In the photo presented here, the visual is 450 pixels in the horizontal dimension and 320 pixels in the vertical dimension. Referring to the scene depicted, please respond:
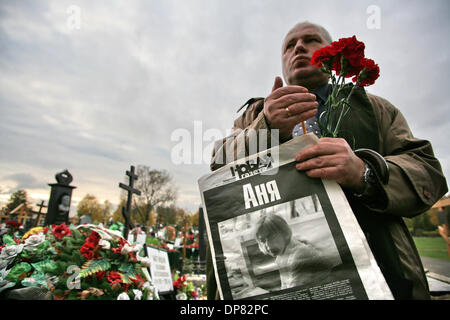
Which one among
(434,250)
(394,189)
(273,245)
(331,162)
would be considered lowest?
(434,250)

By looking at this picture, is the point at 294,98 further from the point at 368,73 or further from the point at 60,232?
the point at 60,232

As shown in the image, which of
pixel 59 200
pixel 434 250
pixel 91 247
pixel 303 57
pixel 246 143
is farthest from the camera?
pixel 434 250

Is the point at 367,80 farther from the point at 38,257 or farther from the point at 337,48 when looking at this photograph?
the point at 38,257

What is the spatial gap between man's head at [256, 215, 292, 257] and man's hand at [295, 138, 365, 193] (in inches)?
9.4

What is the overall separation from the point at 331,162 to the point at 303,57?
1.02 metres

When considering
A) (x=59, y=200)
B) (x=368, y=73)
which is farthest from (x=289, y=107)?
(x=59, y=200)

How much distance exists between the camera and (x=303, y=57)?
155cm

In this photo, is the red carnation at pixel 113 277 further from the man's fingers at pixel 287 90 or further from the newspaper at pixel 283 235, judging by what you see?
the man's fingers at pixel 287 90

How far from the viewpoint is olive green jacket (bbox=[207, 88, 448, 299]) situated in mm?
952

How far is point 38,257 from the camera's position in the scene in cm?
177

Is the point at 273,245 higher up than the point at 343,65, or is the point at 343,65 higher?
the point at 343,65

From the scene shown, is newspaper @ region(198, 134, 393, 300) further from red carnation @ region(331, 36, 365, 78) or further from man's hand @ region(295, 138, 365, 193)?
red carnation @ region(331, 36, 365, 78)

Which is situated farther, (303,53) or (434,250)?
(434,250)

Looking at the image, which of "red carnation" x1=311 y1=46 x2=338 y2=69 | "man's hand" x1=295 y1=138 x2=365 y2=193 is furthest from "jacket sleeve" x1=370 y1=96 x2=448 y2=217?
"red carnation" x1=311 y1=46 x2=338 y2=69
